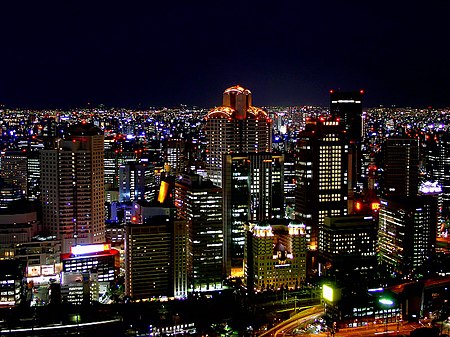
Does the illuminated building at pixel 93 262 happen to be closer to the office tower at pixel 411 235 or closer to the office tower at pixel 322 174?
the office tower at pixel 322 174

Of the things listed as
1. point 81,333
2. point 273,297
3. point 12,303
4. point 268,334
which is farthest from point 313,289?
point 12,303

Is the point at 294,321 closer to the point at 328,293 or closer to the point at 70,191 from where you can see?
the point at 328,293

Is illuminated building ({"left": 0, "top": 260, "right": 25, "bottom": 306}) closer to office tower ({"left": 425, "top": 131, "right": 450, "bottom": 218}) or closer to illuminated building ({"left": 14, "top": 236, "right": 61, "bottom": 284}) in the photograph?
illuminated building ({"left": 14, "top": 236, "right": 61, "bottom": 284})

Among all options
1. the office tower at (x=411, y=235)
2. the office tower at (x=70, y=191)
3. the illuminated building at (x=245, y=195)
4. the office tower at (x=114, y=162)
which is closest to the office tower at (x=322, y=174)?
the illuminated building at (x=245, y=195)

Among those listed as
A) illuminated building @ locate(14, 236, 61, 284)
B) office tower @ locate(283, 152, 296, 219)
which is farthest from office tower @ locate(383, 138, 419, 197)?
illuminated building @ locate(14, 236, 61, 284)

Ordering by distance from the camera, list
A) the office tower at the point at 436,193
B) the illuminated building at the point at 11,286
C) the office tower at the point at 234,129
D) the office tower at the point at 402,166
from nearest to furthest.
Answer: the illuminated building at the point at 11,286, the office tower at the point at 436,193, the office tower at the point at 234,129, the office tower at the point at 402,166

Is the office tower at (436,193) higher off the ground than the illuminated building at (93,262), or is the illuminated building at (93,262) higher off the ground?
the office tower at (436,193)
